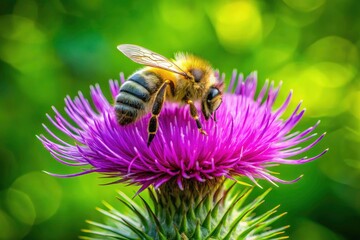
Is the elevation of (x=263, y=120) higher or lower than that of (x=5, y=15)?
lower

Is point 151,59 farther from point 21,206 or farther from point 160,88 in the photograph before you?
point 21,206

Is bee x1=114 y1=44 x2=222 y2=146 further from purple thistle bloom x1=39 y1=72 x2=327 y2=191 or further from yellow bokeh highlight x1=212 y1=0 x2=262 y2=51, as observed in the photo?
yellow bokeh highlight x1=212 y1=0 x2=262 y2=51

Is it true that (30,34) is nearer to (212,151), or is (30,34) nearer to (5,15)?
(5,15)

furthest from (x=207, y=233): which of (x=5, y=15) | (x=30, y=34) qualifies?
(x=5, y=15)

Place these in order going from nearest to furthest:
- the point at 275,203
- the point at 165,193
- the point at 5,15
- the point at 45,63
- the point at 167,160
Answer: the point at 167,160 → the point at 165,193 → the point at 275,203 → the point at 45,63 → the point at 5,15

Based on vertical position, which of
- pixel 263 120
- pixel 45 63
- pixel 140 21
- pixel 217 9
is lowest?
pixel 263 120

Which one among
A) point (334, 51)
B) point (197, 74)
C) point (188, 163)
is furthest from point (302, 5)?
point (188, 163)
